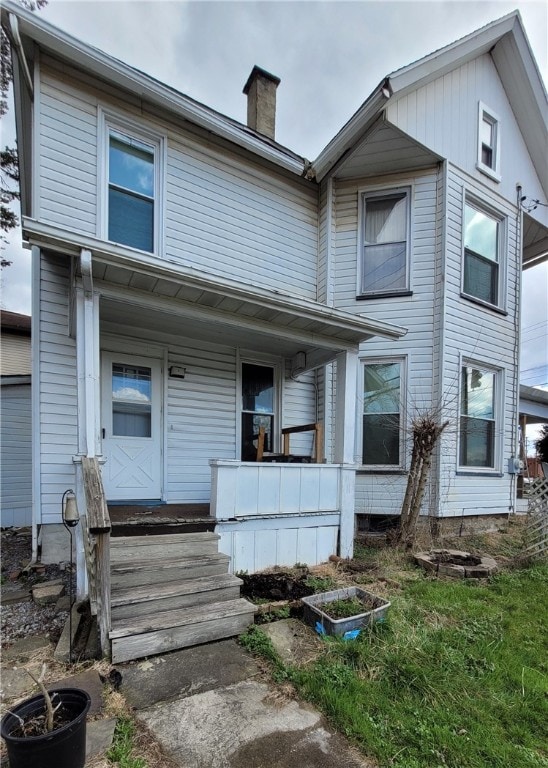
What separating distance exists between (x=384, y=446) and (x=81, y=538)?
4.67m

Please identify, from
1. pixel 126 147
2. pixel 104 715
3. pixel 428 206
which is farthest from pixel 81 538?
pixel 428 206

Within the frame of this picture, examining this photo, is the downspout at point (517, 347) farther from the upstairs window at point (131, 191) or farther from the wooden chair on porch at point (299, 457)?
the upstairs window at point (131, 191)

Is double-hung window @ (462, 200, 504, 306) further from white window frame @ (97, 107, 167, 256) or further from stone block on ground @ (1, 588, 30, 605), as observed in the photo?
stone block on ground @ (1, 588, 30, 605)

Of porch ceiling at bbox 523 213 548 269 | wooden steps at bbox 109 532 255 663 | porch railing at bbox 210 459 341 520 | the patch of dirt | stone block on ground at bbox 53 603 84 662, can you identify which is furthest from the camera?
porch ceiling at bbox 523 213 548 269

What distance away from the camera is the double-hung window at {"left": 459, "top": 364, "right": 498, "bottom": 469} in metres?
6.80

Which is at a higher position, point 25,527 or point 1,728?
point 1,728

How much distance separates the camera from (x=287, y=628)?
317 cm

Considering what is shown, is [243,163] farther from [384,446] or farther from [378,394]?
[384,446]

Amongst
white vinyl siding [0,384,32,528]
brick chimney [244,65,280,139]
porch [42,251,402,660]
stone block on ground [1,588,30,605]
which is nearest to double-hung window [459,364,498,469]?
porch [42,251,402,660]

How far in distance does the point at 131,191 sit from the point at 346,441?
177 inches

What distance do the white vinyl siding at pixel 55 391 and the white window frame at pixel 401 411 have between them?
426 cm

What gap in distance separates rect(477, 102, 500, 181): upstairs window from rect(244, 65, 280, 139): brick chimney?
12.6 feet

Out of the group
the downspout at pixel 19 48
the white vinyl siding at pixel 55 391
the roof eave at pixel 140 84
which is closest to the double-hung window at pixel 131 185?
the roof eave at pixel 140 84

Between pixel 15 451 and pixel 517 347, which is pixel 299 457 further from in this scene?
pixel 15 451
